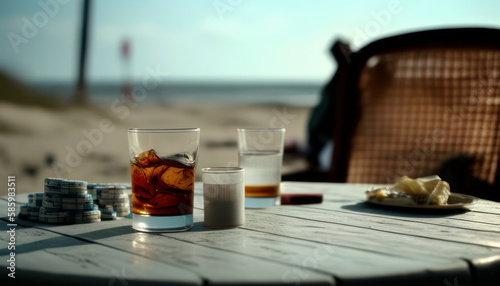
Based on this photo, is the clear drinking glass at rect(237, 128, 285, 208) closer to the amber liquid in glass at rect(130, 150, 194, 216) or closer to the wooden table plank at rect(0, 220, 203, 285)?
the amber liquid in glass at rect(130, 150, 194, 216)

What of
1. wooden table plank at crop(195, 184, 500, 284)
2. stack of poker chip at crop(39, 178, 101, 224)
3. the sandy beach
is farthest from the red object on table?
the sandy beach

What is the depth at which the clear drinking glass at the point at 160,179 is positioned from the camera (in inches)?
34.0

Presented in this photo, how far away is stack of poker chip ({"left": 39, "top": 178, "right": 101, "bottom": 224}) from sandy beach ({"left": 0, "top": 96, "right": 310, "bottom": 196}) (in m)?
4.63

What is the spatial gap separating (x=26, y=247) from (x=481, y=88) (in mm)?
2106

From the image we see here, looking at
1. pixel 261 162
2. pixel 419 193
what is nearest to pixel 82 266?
pixel 261 162

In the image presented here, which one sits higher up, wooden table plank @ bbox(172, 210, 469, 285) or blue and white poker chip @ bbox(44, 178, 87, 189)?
blue and white poker chip @ bbox(44, 178, 87, 189)

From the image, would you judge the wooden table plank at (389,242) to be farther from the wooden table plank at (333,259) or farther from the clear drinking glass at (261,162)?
the clear drinking glass at (261,162)

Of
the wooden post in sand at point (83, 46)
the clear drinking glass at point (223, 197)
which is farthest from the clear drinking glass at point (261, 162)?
the wooden post in sand at point (83, 46)

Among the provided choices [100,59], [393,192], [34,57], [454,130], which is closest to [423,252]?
[393,192]

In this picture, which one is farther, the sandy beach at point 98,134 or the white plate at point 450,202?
the sandy beach at point 98,134

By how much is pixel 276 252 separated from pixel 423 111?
188 cm

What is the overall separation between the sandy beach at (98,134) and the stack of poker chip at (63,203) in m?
4.63

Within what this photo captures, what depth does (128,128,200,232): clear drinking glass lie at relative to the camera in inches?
34.0

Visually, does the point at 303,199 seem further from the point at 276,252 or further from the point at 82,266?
the point at 82,266
